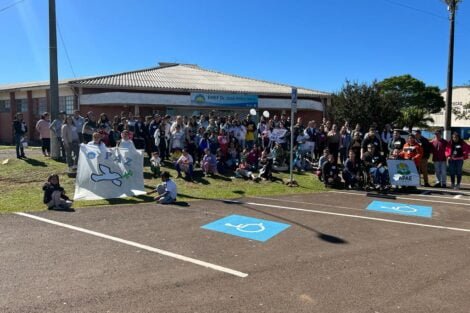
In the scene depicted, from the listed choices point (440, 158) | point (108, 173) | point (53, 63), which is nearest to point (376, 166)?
point (440, 158)

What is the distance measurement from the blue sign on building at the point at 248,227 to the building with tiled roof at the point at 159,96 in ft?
66.7

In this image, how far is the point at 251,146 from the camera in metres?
16.7

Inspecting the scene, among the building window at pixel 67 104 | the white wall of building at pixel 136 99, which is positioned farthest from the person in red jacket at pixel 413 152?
the building window at pixel 67 104

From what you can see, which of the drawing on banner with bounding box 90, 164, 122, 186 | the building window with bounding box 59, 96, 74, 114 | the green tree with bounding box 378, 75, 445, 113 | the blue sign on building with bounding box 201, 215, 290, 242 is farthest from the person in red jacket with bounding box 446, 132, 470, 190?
the green tree with bounding box 378, 75, 445, 113

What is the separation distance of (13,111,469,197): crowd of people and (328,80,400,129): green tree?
6.12 m

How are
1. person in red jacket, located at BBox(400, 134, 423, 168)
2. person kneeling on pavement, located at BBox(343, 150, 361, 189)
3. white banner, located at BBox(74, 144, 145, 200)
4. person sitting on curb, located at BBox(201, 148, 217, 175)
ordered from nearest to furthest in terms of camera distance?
white banner, located at BBox(74, 144, 145, 200) < person kneeling on pavement, located at BBox(343, 150, 361, 189) < person in red jacket, located at BBox(400, 134, 423, 168) < person sitting on curb, located at BBox(201, 148, 217, 175)

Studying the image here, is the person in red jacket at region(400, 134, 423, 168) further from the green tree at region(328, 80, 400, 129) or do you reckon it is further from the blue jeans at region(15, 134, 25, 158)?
the blue jeans at region(15, 134, 25, 158)

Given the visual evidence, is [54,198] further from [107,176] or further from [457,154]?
[457,154]

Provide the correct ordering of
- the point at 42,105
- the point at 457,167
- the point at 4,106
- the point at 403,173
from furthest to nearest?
1. the point at 4,106
2. the point at 42,105
3. the point at 457,167
4. the point at 403,173

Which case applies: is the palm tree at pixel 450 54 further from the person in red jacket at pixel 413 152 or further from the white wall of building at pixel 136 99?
the white wall of building at pixel 136 99

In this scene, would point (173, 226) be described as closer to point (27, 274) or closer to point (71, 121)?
point (27, 274)

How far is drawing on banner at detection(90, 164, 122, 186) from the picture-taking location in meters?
10.4

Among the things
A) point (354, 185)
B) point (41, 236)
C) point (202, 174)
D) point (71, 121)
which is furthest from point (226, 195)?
point (71, 121)

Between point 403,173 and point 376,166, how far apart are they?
33.6 inches
